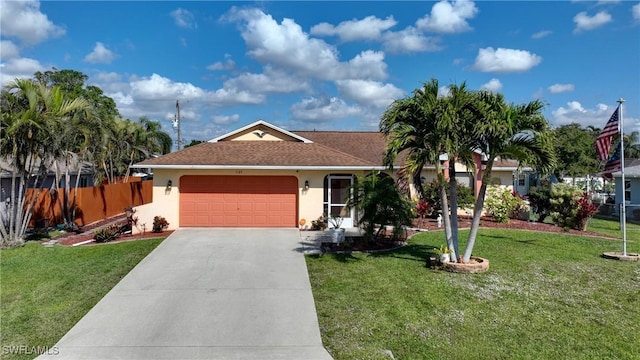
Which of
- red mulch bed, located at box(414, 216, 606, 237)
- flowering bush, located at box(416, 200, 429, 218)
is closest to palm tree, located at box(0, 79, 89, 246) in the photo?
red mulch bed, located at box(414, 216, 606, 237)

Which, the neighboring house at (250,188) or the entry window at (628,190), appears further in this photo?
the entry window at (628,190)

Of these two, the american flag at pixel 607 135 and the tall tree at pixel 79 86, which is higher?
Answer: the tall tree at pixel 79 86

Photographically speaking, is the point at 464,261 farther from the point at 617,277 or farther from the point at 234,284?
the point at 234,284

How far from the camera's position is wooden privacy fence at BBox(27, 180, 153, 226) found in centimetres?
1783

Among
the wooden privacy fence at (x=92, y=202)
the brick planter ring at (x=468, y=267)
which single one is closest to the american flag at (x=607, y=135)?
the brick planter ring at (x=468, y=267)

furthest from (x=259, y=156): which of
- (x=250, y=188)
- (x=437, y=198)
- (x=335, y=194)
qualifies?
(x=437, y=198)

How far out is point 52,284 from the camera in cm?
941

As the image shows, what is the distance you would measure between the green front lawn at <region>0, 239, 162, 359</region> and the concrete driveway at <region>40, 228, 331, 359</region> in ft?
1.15

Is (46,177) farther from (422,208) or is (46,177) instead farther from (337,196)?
(422,208)

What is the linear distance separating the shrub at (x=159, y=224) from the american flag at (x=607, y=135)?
15734 mm

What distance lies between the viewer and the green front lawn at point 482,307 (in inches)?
243

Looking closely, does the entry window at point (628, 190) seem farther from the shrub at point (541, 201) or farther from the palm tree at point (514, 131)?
the palm tree at point (514, 131)

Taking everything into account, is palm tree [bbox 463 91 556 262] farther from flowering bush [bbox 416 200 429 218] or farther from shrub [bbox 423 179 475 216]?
shrub [bbox 423 179 475 216]

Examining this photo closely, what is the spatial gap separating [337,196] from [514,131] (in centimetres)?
892
